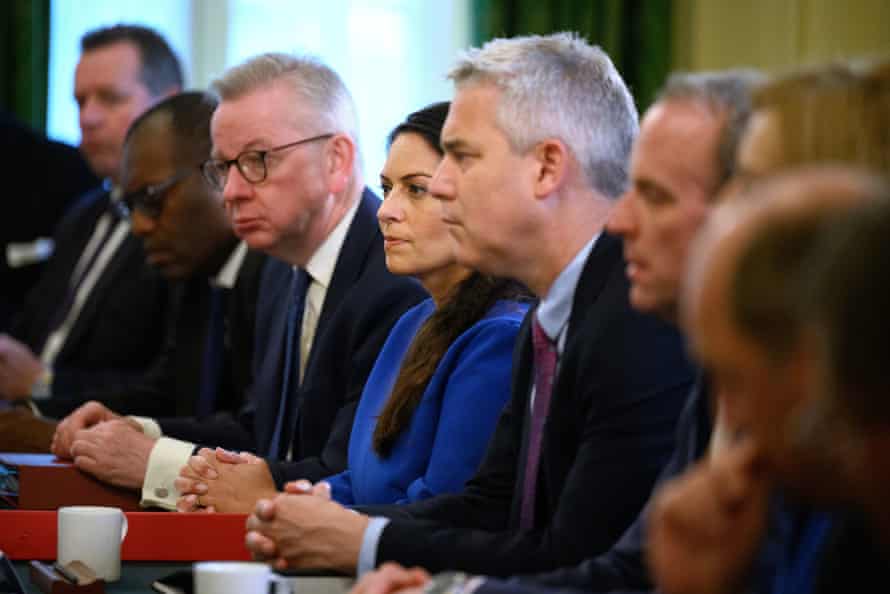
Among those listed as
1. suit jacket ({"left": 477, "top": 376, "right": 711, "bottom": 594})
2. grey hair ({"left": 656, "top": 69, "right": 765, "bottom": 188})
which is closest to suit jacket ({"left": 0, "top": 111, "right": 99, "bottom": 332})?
suit jacket ({"left": 477, "top": 376, "right": 711, "bottom": 594})

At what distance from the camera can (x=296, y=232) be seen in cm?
329

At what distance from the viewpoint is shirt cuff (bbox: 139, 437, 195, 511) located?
2.78m

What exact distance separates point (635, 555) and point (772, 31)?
14.8 feet

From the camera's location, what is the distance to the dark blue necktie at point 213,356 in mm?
3889

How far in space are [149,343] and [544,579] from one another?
2.79 meters

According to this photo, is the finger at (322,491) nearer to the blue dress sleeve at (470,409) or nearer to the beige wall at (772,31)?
the blue dress sleeve at (470,409)

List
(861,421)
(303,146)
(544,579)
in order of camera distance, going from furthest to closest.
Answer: (303,146) < (544,579) < (861,421)

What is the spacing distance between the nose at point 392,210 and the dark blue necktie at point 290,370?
623 mm

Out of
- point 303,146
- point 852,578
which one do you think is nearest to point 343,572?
point 852,578

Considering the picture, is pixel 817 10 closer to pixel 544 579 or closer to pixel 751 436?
pixel 544 579

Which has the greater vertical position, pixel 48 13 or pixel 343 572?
pixel 48 13

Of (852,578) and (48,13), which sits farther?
(48,13)

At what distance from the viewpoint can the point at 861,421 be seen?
0.99 m

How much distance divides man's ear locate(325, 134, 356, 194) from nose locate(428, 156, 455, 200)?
1147 millimetres
